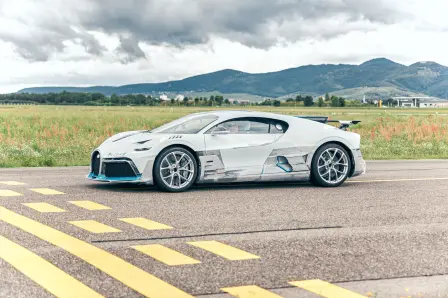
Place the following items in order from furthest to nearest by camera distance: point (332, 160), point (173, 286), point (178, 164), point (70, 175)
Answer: point (70, 175) → point (332, 160) → point (178, 164) → point (173, 286)

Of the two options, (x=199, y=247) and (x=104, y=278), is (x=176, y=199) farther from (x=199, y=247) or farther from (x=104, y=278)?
(x=104, y=278)

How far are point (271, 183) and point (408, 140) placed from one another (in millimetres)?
17793

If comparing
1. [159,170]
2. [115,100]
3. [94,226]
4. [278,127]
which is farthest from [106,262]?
[115,100]

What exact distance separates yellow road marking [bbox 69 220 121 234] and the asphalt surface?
89mm

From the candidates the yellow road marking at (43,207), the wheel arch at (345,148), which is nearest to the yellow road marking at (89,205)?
the yellow road marking at (43,207)

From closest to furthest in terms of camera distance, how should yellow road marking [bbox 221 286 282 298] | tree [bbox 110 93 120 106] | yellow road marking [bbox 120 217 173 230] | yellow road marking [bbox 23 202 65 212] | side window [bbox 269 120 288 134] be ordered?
yellow road marking [bbox 221 286 282 298] < yellow road marking [bbox 120 217 173 230] < yellow road marking [bbox 23 202 65 212] < side window [bbox 269 120 288 134] < tree [bbox 110 93 120 106]

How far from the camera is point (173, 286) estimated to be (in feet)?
15.9

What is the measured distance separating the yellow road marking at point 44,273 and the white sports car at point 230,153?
395cm

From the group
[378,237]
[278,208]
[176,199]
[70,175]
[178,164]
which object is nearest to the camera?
[378,237]

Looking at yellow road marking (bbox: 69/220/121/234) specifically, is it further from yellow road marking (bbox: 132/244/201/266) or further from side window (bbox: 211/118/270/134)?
side window (bbox: 211/118/270/134)

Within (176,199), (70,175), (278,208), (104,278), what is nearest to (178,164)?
(176,199)

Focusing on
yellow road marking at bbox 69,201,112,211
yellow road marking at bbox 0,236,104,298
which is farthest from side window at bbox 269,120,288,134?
yellow road marking at bbox 0,236,104,298

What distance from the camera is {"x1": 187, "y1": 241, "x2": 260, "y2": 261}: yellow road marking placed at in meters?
5.79

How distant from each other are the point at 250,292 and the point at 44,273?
5.47ft
